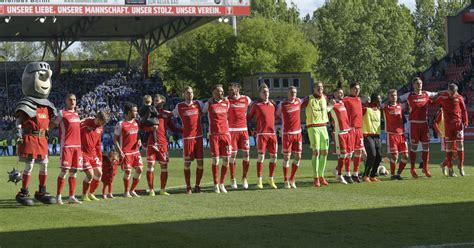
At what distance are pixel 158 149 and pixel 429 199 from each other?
20.7ft

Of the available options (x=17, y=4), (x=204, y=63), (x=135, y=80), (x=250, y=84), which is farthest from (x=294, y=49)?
(x=17, y=4)

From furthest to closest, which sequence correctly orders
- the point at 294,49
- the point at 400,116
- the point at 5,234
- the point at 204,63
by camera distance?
1. the point at 294,49
2. the point at 204,63
3. the point at 400,116
4. the point at 5,234

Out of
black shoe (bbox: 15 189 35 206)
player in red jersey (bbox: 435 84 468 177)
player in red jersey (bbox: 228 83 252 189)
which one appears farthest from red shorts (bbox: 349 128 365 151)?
black shoe (bbox: 15 189 35 206)

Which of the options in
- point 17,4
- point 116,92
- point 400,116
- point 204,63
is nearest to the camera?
point 400,116

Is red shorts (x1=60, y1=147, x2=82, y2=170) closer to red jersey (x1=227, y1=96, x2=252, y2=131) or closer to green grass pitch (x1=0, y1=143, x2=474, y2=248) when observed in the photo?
green grass pitch (x1=0, y1=143, x2=474, y2=248)

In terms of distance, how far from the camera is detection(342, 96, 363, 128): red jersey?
909 inches

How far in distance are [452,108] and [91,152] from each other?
8.50 m

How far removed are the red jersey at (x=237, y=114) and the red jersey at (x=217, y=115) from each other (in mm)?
380

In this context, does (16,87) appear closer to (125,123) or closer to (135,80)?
(135,80)

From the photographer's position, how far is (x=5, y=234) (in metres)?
14.5

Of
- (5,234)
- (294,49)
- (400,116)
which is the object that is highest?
(294,49)

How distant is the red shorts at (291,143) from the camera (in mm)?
22062

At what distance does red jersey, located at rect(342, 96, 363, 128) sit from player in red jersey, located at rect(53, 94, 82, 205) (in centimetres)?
648

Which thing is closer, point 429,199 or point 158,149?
point 429,199
